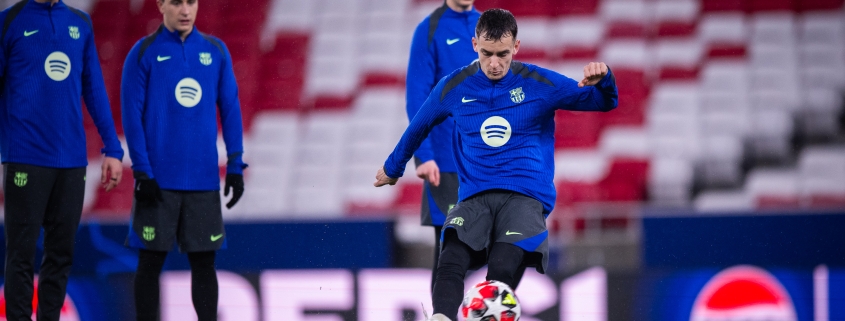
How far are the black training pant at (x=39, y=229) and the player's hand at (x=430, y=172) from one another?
151 centimetres

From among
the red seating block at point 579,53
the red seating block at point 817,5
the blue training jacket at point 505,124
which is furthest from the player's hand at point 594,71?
the red seating block at point 817,5

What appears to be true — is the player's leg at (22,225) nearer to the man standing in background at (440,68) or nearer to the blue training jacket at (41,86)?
the blue training jacket at (41,86)

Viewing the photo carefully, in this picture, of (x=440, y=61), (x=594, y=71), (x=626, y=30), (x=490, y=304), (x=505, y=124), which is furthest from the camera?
(x=626, y=30)

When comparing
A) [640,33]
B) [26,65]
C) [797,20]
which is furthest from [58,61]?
[797,20]

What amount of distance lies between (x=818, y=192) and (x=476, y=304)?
466 centimetres

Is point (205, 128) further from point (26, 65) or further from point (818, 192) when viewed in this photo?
point (818, 192)

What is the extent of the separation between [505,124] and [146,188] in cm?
163

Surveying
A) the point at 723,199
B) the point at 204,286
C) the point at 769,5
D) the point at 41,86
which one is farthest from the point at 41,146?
the point at 769,5

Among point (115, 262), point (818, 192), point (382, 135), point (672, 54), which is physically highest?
point (672, 54)

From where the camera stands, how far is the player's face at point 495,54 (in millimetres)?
3189

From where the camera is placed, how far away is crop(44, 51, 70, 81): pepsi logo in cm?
379

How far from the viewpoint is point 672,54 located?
7.67m

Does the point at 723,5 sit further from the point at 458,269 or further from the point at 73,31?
the point at 73,31

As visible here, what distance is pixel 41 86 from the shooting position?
3.76m
